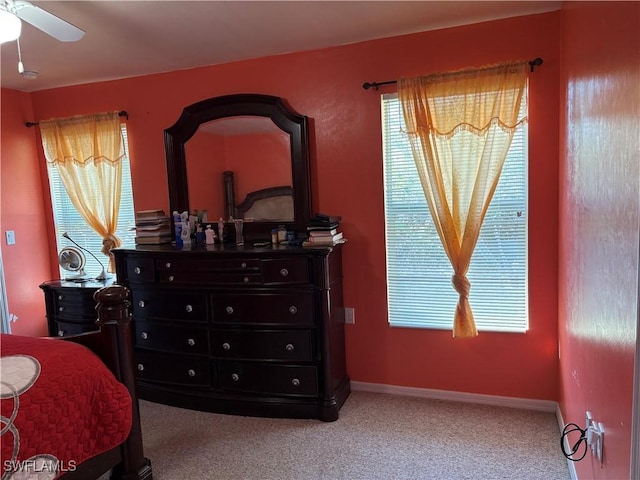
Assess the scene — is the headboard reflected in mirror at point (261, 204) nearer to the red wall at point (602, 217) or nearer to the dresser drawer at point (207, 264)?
the dresser drawer at point (207, 264)

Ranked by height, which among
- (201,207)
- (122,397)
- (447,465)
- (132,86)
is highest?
(132,86)

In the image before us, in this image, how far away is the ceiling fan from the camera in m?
1.72

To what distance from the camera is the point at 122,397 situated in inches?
74.5

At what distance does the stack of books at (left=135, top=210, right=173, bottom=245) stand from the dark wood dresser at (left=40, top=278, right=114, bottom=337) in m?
0.46

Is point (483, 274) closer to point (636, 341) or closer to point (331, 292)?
point (331, 292)

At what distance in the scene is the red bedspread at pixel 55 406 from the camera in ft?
4.87

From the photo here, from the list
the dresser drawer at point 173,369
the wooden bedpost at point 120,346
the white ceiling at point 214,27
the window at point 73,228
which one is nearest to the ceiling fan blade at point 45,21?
the white ceiling at point 214,27

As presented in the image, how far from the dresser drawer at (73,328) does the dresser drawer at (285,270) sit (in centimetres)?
144

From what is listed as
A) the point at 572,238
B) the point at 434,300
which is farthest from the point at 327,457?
the point at 572,238

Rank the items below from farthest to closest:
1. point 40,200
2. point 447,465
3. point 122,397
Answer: point 40,200 → point 447,465 → point 122,397

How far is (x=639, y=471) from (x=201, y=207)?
2933 mm

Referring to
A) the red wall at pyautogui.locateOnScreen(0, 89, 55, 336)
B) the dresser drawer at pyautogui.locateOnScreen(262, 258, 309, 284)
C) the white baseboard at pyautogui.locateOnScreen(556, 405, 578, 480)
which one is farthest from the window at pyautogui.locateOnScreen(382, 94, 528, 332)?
the red wall at pyautogui.locateOnScreen(0, 89, 55, 336)

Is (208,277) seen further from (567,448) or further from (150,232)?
(567,448)

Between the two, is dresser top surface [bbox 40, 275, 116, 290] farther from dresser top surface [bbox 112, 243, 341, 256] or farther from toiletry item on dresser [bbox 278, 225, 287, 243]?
toiletry item on dresser [bbox 278, 225, 287, 243]
